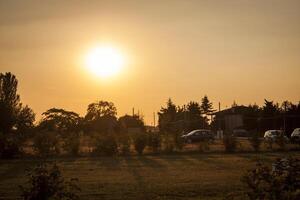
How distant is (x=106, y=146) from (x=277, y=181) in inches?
1076

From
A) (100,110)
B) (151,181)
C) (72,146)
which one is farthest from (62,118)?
(151,181)

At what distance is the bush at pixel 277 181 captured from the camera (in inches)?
320

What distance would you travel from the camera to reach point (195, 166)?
2430 cm

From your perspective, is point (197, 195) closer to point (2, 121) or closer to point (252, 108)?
point (2, 121)

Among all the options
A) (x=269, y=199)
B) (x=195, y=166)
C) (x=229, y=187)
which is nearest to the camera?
(x=269, y=199)

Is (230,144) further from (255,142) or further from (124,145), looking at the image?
(124,145)

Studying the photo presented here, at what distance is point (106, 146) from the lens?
35031 millimetres

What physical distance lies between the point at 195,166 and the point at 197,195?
958cm

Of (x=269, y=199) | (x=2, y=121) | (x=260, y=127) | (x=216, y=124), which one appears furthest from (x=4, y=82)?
(x=269, y=199)

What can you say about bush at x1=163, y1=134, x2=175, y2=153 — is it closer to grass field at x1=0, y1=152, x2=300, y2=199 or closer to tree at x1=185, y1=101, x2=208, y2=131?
grass field at x1=0, y1=152, x2=300, y2=199

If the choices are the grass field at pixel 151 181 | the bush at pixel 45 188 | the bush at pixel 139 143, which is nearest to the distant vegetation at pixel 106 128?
the bush at pixel 139 143

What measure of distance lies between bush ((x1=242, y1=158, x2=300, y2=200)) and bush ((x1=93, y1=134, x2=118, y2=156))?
26066mm

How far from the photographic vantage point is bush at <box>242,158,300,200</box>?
26.7ft

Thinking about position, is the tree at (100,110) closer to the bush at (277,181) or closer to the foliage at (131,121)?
the foliage at (131,121)
